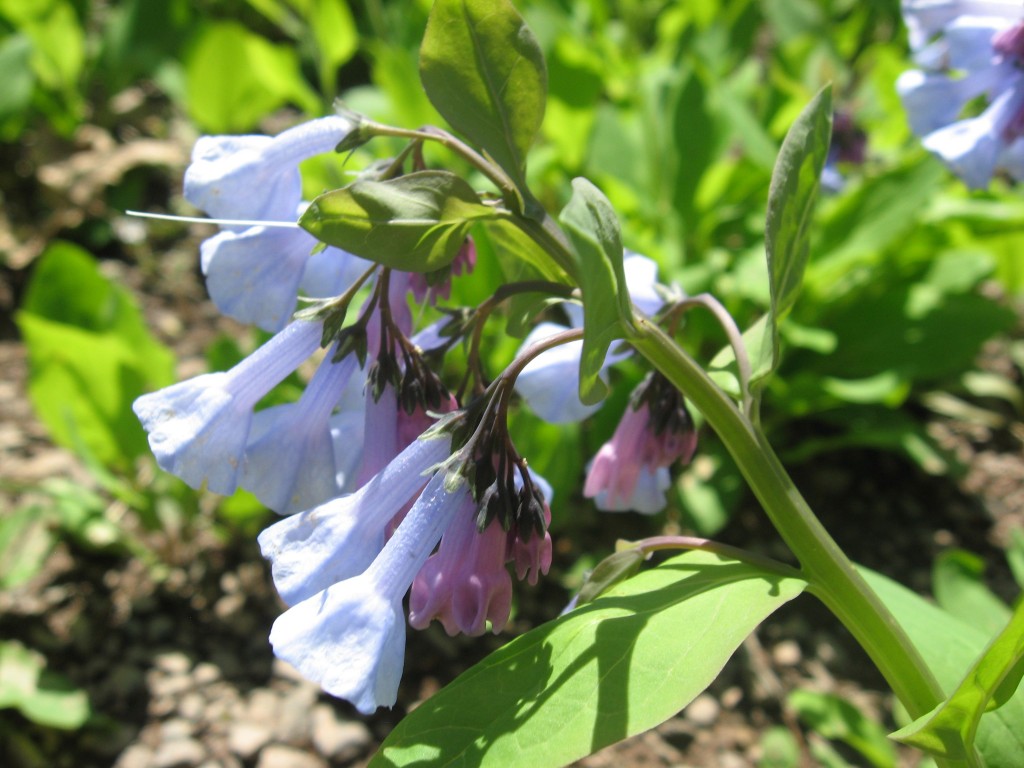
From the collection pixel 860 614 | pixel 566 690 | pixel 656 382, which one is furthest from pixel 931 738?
pixel 656 382

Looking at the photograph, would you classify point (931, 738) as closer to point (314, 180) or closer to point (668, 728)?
point (668, 728)

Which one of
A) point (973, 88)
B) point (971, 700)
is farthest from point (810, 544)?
point (973, 88)

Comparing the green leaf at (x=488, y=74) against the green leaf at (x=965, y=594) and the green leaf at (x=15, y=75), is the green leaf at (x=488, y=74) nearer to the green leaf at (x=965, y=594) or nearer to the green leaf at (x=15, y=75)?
the green leaf at (x=965, y=594)

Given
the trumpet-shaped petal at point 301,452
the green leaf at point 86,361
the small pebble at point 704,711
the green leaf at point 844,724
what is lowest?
the small pebble at point 704,711

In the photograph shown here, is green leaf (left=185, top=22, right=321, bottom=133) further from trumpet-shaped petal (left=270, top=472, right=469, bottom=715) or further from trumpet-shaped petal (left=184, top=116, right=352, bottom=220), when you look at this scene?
trumpet-shaped petal (left=270, top=472, right=469, bottom=715)

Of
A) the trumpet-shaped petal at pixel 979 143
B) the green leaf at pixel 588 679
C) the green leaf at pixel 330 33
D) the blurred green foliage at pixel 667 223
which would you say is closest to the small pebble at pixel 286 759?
the blurred green foliage at pixel 667 223

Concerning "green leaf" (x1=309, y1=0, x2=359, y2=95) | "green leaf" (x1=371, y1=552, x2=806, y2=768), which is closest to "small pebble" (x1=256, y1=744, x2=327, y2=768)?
"green leaf" (x1=371, y1=552, x2=806, y2=768)

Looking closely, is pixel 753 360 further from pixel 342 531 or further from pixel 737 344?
pixel 342 531
